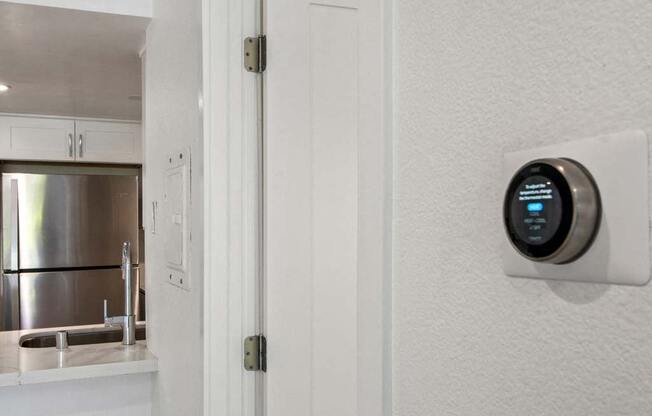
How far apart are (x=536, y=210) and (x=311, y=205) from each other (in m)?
1.11

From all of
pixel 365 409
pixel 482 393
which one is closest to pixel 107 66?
pixel 365 409

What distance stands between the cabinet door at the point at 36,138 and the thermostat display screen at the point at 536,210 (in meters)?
4.38

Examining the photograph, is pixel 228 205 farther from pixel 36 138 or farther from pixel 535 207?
pixel 36 138

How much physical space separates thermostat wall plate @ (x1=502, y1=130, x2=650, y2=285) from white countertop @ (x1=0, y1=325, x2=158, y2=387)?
1950 millimetres

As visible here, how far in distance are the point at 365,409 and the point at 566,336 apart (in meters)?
0.40

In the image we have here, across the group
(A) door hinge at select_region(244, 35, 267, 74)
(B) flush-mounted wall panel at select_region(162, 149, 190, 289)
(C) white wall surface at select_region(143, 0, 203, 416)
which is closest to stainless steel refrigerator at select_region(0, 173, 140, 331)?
(C) white wall surface at select_region(143, 0, 203, 416)

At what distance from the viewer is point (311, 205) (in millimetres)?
1542

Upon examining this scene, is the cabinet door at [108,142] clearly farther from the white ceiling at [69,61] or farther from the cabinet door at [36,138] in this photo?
the white ceiling at [69,61]

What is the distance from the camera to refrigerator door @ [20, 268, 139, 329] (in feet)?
13.4

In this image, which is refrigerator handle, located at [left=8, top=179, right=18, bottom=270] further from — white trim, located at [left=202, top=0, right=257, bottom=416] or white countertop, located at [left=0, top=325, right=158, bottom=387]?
white trim, located at [left=202, top=0, right=257, bottom=416]

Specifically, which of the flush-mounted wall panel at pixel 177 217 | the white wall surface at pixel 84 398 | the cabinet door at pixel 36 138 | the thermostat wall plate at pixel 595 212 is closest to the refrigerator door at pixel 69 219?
the cabinet door at pixel 36 138

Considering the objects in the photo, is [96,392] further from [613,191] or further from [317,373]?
[613,191]

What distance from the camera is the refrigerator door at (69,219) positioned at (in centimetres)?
409

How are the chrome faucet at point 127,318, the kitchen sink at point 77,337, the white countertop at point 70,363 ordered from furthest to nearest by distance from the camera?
the kitchen sink at point 77,337
the chrome faucet at point 127,318
the white countertop at point 70,363
